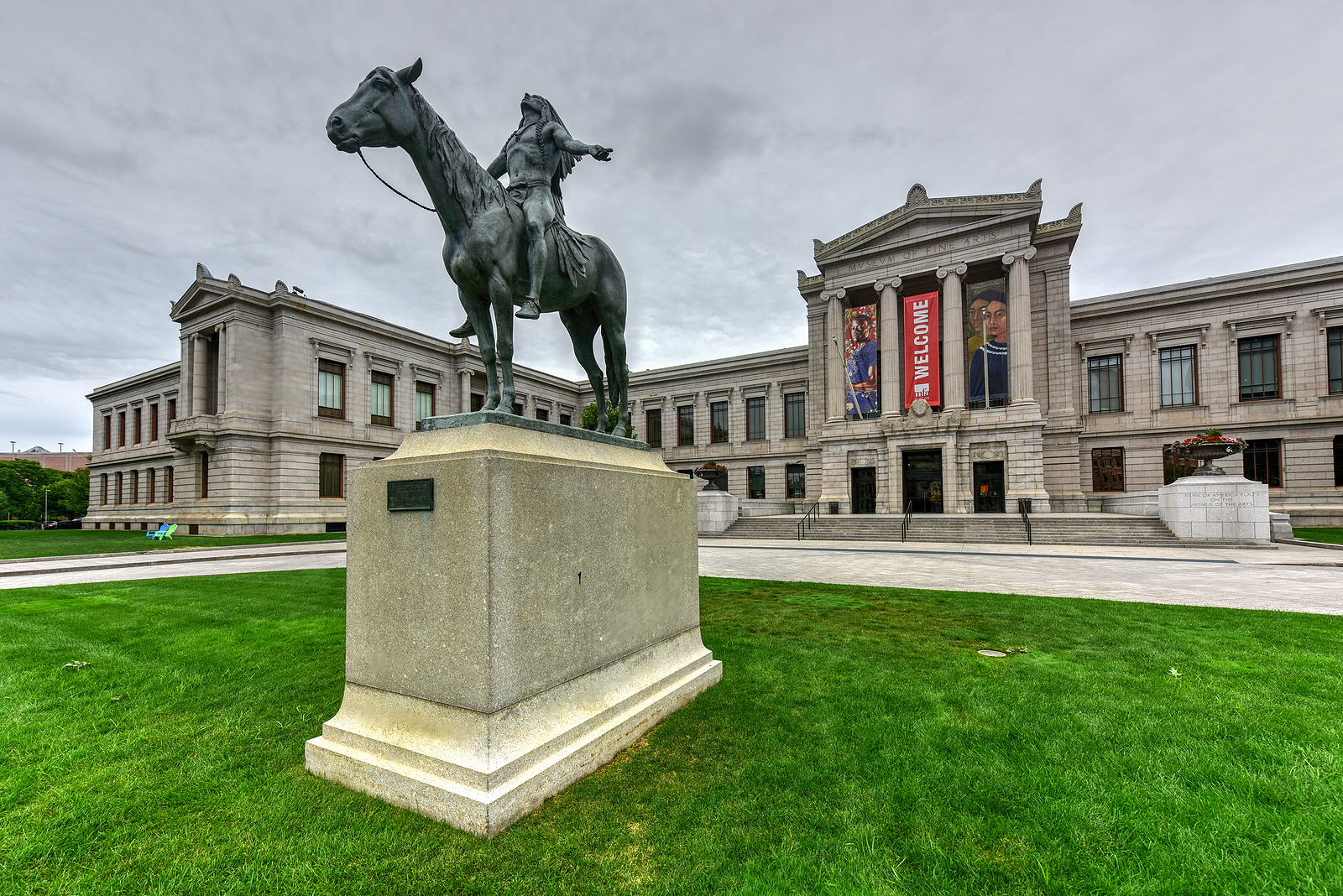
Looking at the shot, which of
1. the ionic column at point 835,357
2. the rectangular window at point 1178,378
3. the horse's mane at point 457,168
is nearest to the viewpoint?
the horse's mane at point 457,168

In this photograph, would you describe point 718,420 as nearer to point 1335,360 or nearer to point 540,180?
point 1335,360

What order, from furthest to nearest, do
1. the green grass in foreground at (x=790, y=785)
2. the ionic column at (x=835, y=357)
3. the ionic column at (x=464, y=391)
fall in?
the ionic column at (x=464, y=391) → the ionic column at (x=835, y=357) → the green grass in foreground at (x=790, y=785)

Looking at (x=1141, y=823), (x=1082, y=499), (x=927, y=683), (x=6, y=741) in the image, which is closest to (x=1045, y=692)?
(x=927, y=683)

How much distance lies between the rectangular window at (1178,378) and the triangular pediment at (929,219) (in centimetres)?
1135

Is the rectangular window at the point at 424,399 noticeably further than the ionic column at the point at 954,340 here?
Yes

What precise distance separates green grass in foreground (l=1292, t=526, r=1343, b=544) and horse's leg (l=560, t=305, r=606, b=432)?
26800 mm

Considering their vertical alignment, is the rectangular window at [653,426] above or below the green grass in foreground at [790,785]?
above

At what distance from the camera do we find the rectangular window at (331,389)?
34281 mm

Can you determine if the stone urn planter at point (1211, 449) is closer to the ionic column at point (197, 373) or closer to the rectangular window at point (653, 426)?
the rectangular window at point (653, 426)

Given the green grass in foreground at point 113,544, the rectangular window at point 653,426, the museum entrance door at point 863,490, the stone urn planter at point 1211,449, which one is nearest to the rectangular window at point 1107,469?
the museum entrance door at point 863,490

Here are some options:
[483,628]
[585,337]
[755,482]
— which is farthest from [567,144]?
[755,482]

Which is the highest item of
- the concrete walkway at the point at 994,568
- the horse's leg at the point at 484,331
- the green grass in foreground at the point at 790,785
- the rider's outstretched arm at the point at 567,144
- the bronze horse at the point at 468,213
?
the rider's outstretched arm at the point at 567,144

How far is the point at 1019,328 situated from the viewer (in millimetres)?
30578

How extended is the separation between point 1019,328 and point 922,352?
16.3 ft
